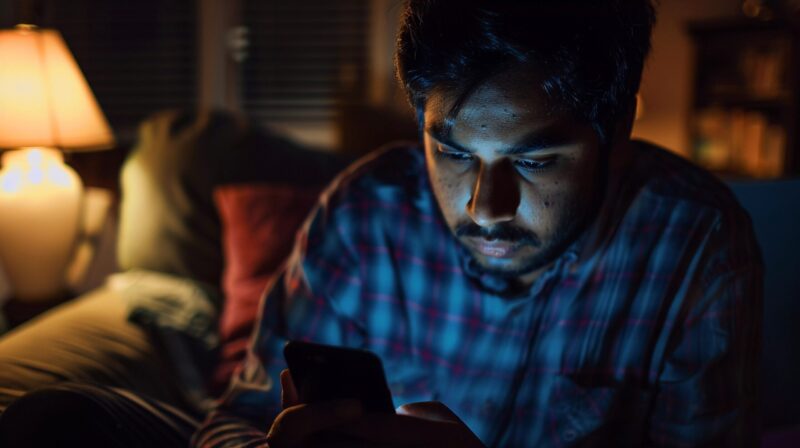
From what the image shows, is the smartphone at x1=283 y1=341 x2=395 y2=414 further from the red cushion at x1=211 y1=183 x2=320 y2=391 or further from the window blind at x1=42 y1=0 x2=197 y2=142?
the window blind at x1=42 y1=0 x2=197 y2=142

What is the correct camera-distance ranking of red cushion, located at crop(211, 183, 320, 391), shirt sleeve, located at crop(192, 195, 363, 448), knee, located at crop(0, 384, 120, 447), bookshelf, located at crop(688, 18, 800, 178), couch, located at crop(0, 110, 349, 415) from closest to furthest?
knee, located at crop(0, 384, 120, 447) → shirt sleeve, located at crop(192, 195, 363, 448) → couch, located at crop(0, 110, 349, 415) → red cushion, located at crop(211, 183, 320, 391) → bookshelf, located at crop(688, 18, 800, 178)

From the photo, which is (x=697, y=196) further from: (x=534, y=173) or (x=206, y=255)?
(x=206, y=255)

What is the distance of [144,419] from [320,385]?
325 millimetres

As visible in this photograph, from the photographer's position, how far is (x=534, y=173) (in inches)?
31.0

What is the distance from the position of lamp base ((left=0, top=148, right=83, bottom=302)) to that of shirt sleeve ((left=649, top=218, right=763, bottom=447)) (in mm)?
1350

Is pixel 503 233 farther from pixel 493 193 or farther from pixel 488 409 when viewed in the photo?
pixel 488 409

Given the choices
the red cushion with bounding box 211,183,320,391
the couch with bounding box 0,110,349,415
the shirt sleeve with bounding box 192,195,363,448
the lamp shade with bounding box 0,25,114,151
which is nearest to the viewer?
the shirt sleeve with bounding box 192,195,363,448

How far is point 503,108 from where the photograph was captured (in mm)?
745

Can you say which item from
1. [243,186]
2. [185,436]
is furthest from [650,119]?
[185,436]

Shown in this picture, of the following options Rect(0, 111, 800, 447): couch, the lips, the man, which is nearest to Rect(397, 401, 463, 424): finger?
the man

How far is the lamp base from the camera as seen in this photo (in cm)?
158

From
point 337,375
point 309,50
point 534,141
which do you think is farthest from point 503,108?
point 309,50

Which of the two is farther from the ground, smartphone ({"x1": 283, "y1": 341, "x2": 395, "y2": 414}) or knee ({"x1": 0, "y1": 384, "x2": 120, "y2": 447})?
smartphone ({"x1": 283, "y1": 341, "x2": 395, "y2": 414})

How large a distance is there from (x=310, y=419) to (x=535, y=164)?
36 cm
